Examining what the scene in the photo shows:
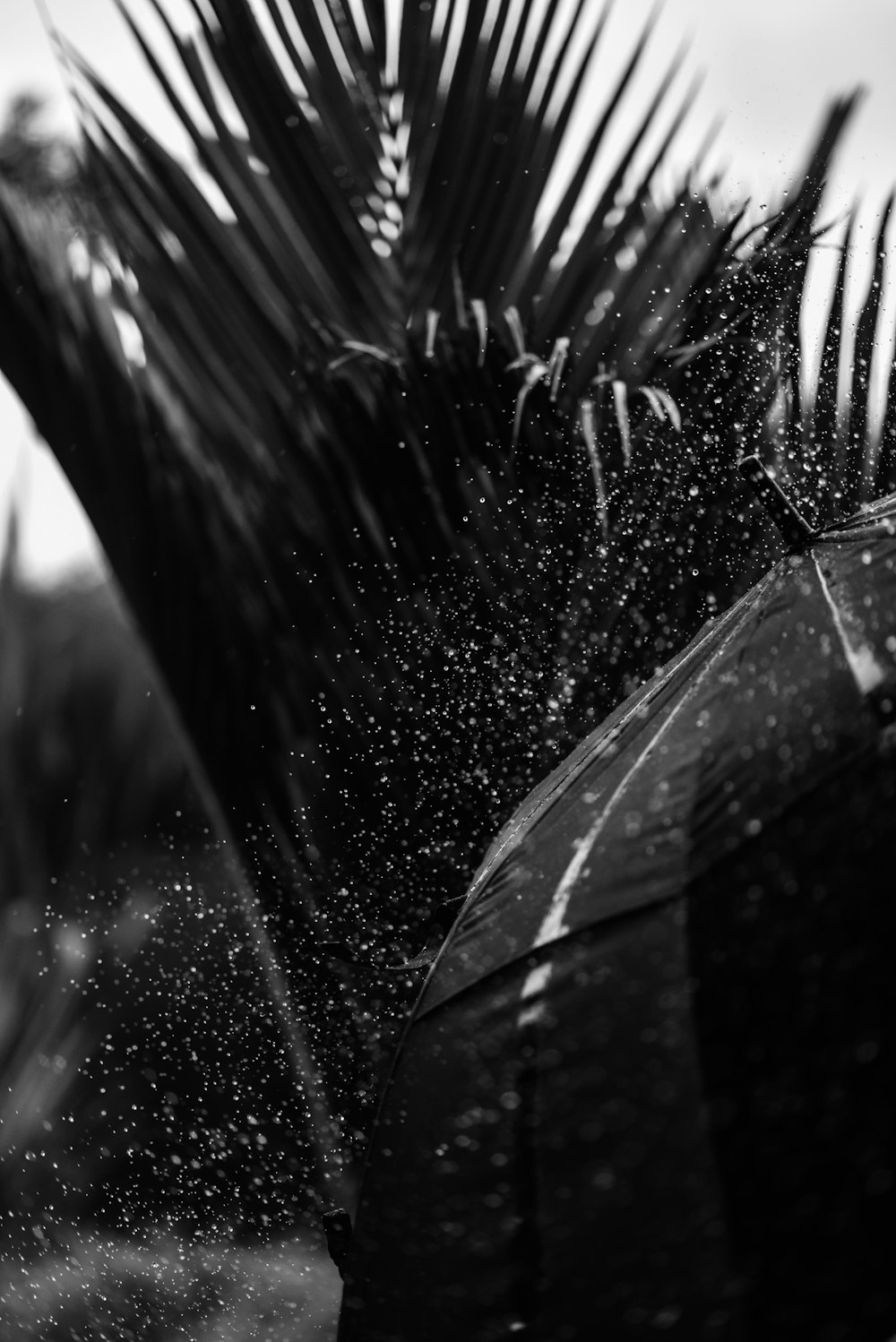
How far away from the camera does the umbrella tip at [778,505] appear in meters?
1.12

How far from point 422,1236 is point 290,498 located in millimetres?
1093

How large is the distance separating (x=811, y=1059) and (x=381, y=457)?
116 cm

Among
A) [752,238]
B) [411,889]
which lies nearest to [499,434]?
[752,238]

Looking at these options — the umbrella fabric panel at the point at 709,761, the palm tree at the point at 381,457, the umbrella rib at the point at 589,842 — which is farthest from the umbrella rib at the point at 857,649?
the palm tree at the point at 381,457

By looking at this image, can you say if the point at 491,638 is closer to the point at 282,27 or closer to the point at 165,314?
the point at 165,314

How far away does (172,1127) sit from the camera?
2.15 m

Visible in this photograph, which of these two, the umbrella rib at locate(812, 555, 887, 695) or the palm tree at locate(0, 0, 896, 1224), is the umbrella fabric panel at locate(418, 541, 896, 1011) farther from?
the palm tree at locate(0, 0, 896, 1224)

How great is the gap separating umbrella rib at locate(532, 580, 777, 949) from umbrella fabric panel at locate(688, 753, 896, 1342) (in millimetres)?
→ 132

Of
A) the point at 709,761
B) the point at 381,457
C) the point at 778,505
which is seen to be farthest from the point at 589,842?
the point at 381,457

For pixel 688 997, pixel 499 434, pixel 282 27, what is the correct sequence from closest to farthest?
pixel 688 997 → pixel 499 434 → pixel 282 27

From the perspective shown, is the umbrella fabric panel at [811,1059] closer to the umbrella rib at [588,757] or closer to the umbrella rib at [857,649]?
the umbrella rib at [857,649]

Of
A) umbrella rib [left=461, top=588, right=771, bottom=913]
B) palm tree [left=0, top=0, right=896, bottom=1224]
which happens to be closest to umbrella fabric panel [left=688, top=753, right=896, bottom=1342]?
umbrella rib [left=461, top=588, right=771, bottom=913]

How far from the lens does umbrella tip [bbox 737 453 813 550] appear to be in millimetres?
1115

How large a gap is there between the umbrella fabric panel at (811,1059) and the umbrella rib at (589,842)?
0.13m
